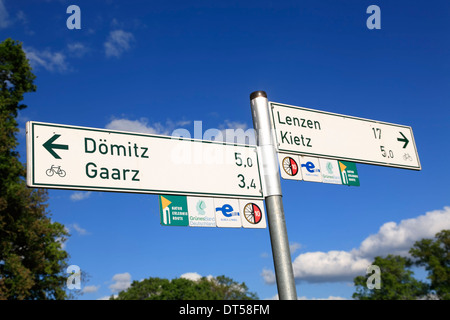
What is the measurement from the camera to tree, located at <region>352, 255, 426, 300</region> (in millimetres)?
52281

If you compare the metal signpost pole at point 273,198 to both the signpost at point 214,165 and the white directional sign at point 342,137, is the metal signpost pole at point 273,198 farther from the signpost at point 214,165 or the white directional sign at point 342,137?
the white directional sign at point 342,137

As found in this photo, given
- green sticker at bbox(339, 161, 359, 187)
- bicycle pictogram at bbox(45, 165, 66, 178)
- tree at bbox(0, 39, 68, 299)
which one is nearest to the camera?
bicycle pictogram at bbox(45, 165, 66, 178)

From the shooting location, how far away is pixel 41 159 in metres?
4.01

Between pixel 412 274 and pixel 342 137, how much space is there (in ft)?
182

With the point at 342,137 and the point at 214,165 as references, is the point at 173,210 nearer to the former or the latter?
the point at 214,165

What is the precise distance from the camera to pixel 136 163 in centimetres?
454

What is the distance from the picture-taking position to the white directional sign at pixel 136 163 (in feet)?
13.4

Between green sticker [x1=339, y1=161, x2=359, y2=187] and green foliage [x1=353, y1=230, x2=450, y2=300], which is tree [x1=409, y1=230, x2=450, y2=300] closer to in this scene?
green foliage [x1=353, y1=230, x2=450, y2=300]

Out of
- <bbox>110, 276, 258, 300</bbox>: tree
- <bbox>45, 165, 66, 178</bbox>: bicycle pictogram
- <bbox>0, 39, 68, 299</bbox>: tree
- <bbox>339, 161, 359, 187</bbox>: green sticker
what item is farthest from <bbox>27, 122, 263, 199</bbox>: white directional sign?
<bbox>110, 276, 258, 300</bbox>: tree

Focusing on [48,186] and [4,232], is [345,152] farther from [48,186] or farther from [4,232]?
[4,232]

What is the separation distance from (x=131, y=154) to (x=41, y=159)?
0.92m

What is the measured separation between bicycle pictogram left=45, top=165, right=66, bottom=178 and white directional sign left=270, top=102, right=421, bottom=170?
2.44 m
